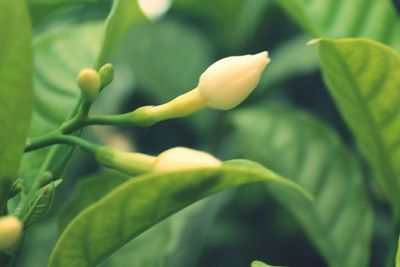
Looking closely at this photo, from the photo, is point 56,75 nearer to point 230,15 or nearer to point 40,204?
point 40,204

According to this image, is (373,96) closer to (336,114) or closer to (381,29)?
(381,29)

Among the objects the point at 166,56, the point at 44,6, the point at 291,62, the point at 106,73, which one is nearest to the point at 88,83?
the point at 106,73

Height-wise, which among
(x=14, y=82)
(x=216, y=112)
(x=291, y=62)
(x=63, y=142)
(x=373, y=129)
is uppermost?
(x=14, y=82)

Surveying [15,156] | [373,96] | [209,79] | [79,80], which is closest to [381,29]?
[373,96]

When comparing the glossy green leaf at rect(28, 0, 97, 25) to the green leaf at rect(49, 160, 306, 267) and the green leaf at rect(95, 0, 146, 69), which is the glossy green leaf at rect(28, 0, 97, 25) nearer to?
the green leaf at rect(95, 0, 146, 69)

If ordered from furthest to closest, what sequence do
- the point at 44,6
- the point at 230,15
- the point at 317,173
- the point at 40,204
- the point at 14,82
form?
the point at 230,15 → the point at 317,173 → the point at 44,6 → the point at 40,204 → the point at 14,82

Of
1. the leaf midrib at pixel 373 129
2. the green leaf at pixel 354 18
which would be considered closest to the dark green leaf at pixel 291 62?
the green leaf at pixel 354 18

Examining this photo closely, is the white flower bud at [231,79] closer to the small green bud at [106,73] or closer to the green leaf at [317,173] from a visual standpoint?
the small green bud at [106,73]
